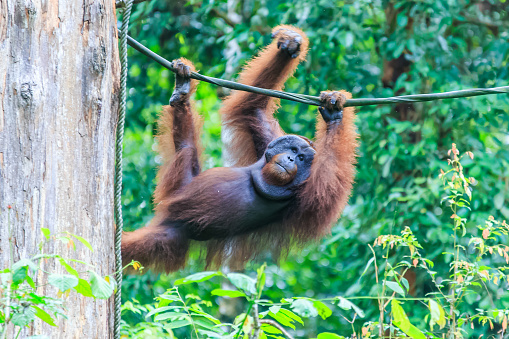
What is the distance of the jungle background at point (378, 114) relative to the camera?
4.60 meters

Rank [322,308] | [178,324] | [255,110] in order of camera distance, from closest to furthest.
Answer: [322,308] → [178,324] → [255,110]

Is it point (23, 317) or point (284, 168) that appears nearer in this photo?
point (23, 317)

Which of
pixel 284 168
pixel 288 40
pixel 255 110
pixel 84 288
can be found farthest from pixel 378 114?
pixel 84 288

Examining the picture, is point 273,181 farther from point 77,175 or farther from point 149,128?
point 149,128

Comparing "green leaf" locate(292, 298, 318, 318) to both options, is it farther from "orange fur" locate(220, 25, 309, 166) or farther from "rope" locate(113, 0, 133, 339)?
"orange fur" locate(220, 25, 309, 166)

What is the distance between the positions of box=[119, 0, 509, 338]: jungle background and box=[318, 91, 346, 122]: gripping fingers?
138cm

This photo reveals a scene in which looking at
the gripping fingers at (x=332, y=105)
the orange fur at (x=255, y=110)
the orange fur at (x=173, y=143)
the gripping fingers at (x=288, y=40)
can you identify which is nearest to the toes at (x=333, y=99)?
the gripping fingers at (x=332, y=105)

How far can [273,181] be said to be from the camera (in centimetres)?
338

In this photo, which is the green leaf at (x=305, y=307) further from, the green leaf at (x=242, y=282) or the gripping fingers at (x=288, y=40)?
the gripping fingers at (x=288, y=40)

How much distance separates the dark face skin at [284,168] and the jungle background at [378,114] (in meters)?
0.84

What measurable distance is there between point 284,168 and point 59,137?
5.44 ft

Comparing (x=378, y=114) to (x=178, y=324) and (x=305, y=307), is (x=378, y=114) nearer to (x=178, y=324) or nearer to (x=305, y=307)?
(x=178, y=324)

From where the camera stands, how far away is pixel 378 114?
197 inches

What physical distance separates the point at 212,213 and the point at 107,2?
5.18 feet
